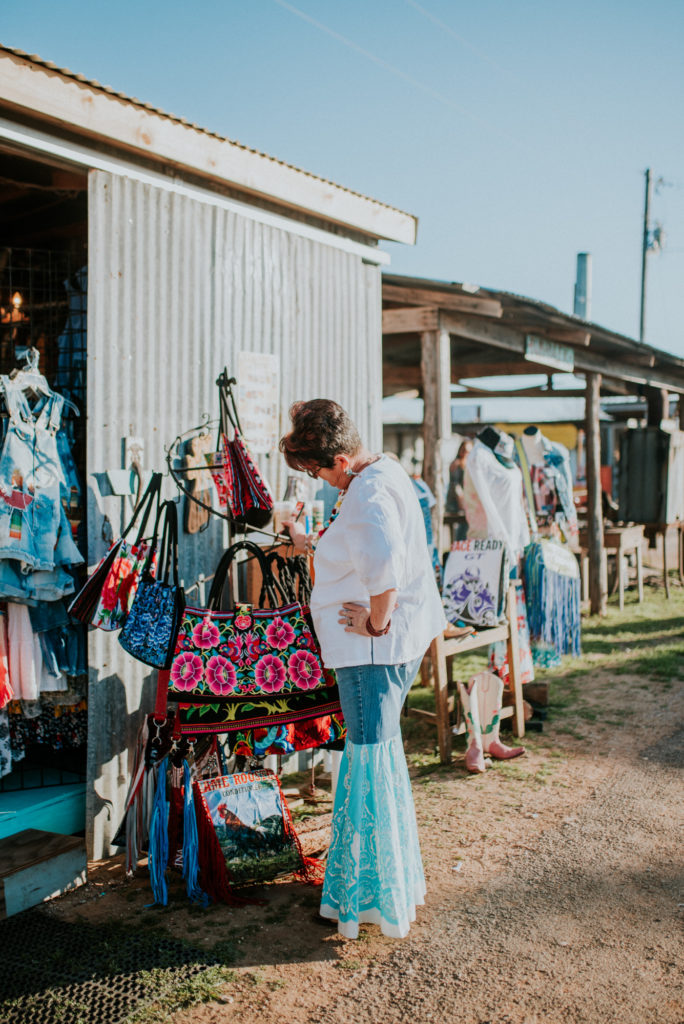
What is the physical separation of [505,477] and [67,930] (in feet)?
12.5

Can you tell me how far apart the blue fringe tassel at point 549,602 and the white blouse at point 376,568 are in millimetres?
2966

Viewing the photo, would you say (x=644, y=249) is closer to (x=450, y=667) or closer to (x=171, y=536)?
(x=450, y=667)

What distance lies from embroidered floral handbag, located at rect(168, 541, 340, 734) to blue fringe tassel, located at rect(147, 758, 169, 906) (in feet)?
1.05

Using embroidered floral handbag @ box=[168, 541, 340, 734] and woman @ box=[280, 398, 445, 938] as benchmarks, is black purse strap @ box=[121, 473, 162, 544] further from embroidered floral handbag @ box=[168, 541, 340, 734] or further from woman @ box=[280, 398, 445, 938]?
woman @ box=[280, 398, 445, 938]

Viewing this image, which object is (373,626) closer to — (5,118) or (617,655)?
(5,118)

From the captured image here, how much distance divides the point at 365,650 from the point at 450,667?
3119 mm

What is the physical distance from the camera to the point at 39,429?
4.09m

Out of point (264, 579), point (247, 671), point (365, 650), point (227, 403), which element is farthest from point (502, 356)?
point (365, 650)

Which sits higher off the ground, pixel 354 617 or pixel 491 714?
pixel 354 617

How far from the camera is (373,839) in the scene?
3.25 metres

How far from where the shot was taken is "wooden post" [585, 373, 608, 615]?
34.8 ft

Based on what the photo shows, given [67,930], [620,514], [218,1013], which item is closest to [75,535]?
[67,930]

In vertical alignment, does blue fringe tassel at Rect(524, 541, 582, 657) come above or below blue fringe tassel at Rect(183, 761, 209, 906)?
above

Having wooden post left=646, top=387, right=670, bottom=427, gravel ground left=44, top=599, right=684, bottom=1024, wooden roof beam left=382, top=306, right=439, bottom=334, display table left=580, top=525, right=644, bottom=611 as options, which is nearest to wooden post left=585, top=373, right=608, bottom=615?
display table left=580, top=525, right=644, bottom=611
